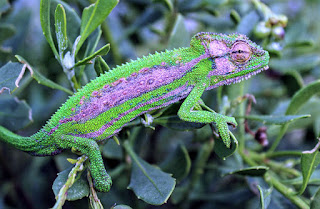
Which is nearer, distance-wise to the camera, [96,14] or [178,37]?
[96,14]

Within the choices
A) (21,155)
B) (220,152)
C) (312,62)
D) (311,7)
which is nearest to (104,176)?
(220,152)

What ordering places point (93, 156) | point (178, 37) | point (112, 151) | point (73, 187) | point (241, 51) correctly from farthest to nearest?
point (112, 151)
point (178, 37)
point (241, 51)
point (93, 156)
point (73, 187)

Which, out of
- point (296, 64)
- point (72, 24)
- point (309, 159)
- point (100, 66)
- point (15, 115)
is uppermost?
point (72, 24)

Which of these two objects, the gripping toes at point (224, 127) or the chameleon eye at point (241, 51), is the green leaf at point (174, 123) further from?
the chameleon eye at point (241, 51)

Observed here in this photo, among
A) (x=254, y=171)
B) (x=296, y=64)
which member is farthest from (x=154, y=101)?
(x=296, y=64)

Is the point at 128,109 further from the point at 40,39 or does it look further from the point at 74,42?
the point at 40,39

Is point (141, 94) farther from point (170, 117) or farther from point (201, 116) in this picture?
point (201, 116)
